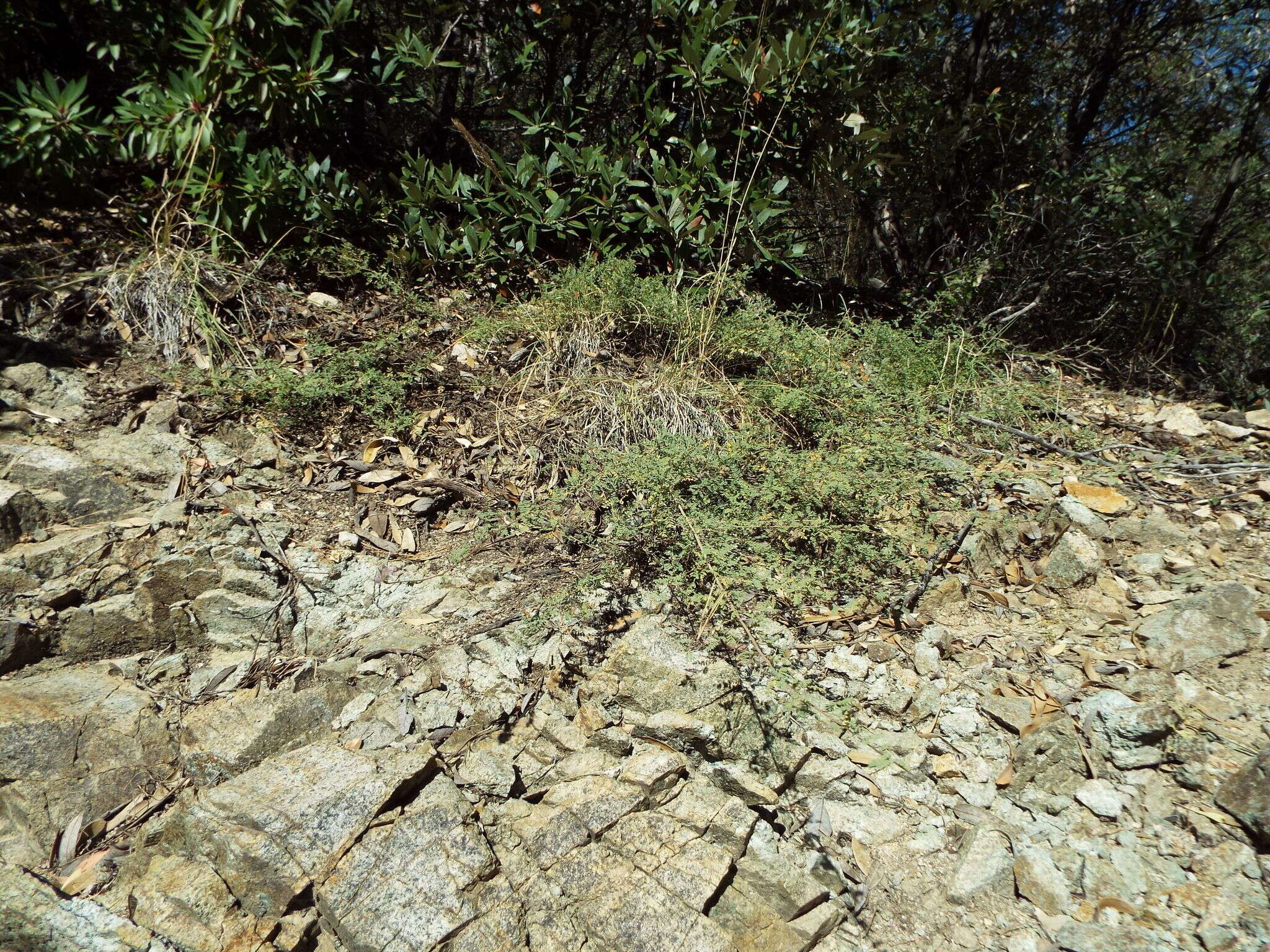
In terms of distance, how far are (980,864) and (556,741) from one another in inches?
48.7

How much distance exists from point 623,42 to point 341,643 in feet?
13.0

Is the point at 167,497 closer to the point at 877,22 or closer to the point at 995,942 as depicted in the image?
the point at 995,942

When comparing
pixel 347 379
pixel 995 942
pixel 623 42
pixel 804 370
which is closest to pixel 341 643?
pixel 347 379

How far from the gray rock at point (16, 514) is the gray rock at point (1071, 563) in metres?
3.85

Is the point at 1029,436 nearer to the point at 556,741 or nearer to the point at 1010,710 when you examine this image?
the point at 1010,710

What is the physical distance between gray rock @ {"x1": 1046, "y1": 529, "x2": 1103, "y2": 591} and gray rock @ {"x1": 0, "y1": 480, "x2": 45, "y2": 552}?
3.85 m

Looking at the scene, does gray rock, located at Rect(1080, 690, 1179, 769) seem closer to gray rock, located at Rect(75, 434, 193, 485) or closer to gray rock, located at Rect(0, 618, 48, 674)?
gray rock, located at Rect(0, 618, 48, 674)

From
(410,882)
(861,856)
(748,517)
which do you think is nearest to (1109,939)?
(861,856)

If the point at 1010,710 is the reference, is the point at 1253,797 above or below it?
above

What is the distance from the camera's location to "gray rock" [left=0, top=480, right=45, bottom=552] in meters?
2.67

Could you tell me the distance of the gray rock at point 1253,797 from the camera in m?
2.06

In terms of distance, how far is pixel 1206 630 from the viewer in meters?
2.64

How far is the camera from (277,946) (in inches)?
72.4

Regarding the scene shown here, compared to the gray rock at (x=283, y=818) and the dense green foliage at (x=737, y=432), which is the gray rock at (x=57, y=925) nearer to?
the gray rock at (x=283, y=818)
